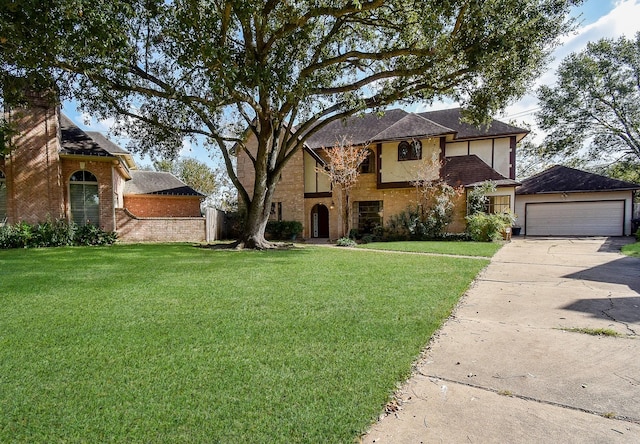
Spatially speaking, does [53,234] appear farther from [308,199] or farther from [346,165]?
[346,165]

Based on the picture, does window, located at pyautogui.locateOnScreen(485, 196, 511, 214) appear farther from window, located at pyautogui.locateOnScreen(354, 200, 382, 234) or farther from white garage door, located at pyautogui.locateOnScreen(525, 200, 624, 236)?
window, located at pyautogui.locateOnScreen(354, 200, 382, 234)

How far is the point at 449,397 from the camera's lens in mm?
2502

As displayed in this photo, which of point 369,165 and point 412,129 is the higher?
point 412,129

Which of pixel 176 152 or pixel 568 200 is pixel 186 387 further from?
pixel 568 200

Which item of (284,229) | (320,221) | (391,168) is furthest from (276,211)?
(391,168)

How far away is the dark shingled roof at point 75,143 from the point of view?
14.4 metres

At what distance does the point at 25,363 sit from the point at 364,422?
2997 mm

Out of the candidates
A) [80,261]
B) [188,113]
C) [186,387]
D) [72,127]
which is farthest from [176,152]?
[186,387]

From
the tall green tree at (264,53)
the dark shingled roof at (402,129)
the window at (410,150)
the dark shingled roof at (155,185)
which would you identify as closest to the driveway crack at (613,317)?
the tall green tree at (264,53)

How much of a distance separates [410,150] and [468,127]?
5025mm

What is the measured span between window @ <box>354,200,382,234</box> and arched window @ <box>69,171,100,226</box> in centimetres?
1320

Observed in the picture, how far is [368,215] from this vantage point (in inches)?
762

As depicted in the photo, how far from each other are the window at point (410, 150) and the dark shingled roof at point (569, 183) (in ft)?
26.7

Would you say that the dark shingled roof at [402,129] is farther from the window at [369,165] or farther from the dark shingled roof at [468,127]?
the window at [369,165]
